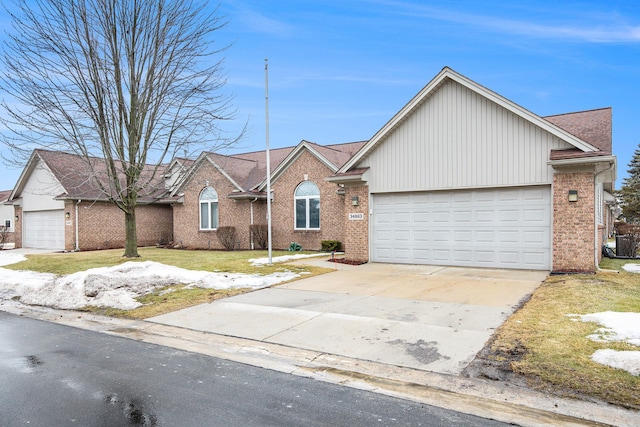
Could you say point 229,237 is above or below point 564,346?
above

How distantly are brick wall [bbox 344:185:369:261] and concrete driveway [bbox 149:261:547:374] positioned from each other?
3.30 meters

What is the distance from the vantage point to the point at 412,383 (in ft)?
15.7

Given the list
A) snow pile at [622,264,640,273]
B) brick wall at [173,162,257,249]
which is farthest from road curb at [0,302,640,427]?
brick wall at [173,162,257,249]

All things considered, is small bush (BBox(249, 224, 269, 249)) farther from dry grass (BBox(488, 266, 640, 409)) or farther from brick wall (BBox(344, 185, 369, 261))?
dry grass (BBox(488, 266, 640, 409))

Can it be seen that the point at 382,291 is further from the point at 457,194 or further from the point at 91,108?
the point at 91,108

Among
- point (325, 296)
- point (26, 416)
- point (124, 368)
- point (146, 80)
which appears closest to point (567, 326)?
point (325, 296)

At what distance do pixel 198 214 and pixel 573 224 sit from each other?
19.7 m

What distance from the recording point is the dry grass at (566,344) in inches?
174

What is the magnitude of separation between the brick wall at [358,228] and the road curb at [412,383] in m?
8.98

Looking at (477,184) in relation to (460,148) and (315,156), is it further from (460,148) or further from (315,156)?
(315,156)

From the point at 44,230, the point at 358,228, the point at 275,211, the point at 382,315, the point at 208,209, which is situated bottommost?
the point at 382,315

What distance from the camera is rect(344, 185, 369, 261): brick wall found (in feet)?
50.3

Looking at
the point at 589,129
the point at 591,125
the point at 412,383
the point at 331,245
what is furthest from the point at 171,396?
the point at 331,245

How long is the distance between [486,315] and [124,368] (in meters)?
5.73
